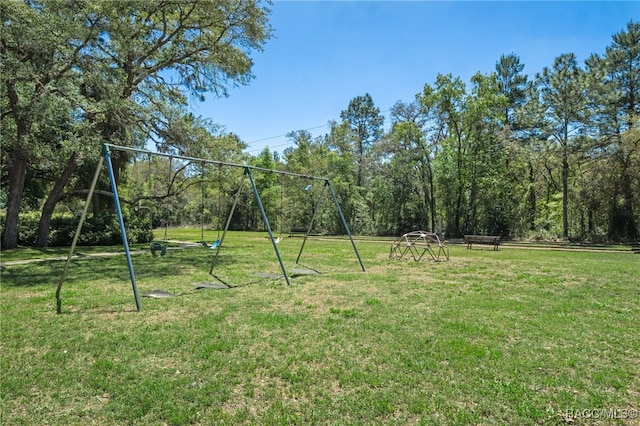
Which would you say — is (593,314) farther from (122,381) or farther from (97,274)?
(97,274)

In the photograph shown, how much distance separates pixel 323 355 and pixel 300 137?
123ft

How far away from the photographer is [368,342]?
166 inches

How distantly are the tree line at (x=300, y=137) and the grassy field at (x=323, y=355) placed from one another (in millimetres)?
4343

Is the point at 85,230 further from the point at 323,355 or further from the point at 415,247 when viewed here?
the point at 323,355

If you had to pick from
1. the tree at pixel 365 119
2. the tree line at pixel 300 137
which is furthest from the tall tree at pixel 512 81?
the tree at pixel 365 119

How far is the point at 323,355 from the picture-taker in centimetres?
385

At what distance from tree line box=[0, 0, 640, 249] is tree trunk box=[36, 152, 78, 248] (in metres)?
0.05

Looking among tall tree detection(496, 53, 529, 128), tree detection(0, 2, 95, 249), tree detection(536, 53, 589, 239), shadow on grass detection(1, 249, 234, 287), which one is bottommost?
shadow on grass detection(1, 249, 234, 287)

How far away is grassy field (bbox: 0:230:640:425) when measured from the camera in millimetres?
2838

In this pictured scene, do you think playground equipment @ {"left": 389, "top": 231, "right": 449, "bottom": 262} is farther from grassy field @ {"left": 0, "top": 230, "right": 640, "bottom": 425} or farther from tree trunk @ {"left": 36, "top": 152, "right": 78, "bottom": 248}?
tree trunk @ {"left": 36, "top": 152, "right": 78, "bottom": 248}

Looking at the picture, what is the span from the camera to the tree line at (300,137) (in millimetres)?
11469
